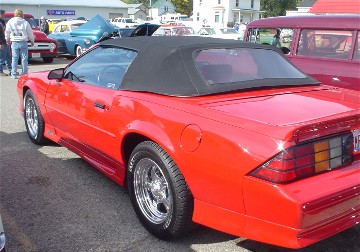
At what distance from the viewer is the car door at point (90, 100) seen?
137 inches

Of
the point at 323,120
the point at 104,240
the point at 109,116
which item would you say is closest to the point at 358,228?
the point at 323,120

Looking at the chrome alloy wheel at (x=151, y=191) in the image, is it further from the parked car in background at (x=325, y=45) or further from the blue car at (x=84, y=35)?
the blue car at (x=84, y=35)

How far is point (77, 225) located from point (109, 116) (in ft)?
2.97

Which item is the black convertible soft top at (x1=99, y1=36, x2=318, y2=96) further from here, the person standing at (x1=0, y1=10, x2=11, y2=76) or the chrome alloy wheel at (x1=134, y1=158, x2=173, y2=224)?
the person standing at (x1=0, y1=10, x2=11, y2=76)

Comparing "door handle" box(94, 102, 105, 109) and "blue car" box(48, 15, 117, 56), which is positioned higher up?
"blue car" box(48, 15, 117, 56)

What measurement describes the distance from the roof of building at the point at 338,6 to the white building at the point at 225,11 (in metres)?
36.3

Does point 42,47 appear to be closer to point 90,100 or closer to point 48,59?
point 48,59

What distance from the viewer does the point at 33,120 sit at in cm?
518

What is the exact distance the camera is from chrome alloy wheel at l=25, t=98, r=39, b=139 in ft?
16.5

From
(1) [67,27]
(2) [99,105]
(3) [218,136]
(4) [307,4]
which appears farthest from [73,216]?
(4) [307,4]

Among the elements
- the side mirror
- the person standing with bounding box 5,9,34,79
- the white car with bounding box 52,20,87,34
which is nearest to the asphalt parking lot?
the side mirror

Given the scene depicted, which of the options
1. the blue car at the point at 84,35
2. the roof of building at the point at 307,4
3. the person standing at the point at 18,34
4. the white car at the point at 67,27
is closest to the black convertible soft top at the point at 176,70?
the person standing at the point at 18,34

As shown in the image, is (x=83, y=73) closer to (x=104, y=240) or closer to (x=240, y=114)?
(x=104, y=240)

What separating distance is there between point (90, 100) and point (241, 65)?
1378 millimetres
